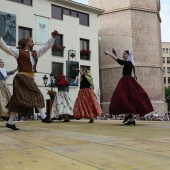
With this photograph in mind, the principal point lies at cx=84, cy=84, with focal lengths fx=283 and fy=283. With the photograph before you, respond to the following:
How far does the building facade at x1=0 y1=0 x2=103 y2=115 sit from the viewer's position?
19469mm

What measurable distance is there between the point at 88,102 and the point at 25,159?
21.0 ft

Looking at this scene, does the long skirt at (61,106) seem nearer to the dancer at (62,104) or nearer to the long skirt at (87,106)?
the dancer at (62,104)

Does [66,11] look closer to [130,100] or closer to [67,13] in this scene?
[67,13]

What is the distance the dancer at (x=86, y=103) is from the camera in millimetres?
8180

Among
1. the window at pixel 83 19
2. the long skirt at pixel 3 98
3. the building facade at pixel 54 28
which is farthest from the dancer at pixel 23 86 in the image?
the window at pixel 83 19

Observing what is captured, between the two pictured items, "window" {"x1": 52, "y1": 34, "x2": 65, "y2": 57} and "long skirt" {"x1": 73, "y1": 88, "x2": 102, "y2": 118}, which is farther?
"window" {"x1": 52, "y1": 34, "x2": 65, "y2": 57}

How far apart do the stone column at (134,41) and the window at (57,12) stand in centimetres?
561

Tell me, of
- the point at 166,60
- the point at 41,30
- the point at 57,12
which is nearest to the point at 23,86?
the point at 41,30

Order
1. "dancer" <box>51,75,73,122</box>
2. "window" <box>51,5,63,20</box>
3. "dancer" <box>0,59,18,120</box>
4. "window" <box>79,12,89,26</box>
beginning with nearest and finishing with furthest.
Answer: "dancer" <box>0,59,18,120</box> → "dancer" <box>51,75,73,122</box> → "window" <box>51,5,63,20</box> → "window" <box>79,12,89,26</box>

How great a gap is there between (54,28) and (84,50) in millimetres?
3027

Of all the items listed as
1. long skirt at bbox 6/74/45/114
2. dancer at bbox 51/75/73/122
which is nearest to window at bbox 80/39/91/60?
dancer at bbox 51/75/73/122

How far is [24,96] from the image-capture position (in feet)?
16.1

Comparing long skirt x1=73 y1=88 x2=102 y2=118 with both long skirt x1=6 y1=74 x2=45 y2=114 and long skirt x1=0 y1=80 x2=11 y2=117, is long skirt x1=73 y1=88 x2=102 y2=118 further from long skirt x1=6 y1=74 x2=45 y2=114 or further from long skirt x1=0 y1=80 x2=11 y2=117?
long skirt x1=6 y1=74 x2=45 y2=114

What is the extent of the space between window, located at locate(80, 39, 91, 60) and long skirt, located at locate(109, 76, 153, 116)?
16.9 meters
